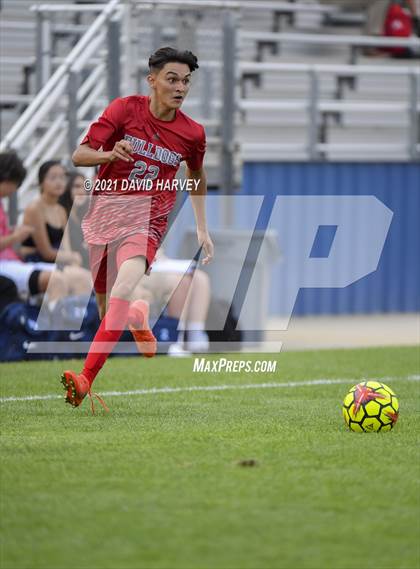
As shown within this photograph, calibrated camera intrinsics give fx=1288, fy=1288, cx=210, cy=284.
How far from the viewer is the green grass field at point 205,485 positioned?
458cm

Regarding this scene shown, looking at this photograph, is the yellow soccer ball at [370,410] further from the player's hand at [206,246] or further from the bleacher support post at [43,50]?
the bleacher support post at [43,50]

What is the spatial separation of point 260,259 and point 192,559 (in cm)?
866

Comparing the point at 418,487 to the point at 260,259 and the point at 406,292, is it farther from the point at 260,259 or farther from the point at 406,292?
the point at 406,292

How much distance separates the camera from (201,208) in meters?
8.63

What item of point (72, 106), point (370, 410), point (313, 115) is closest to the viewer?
point (370, 410)

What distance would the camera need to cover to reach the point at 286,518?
502 centimetres

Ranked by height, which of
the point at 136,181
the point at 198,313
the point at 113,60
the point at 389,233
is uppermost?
the point at 136,181

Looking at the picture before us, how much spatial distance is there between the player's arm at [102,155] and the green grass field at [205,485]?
60.2 inches

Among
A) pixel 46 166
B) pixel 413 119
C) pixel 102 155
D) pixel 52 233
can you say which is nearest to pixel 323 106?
pixel 413 119

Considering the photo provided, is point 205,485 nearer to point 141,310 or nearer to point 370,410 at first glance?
point 370,410

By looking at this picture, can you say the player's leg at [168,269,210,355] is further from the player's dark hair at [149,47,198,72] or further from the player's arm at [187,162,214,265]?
the player's dark hair at [149,47,198,72]

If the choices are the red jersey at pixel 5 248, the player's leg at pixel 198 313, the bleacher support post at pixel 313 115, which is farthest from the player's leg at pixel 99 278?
the bleacher support post at pixel 313 115

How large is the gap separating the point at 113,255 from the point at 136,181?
1.74ft

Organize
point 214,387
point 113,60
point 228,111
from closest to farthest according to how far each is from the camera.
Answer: point 214,387, point 113,60, point 228,111
